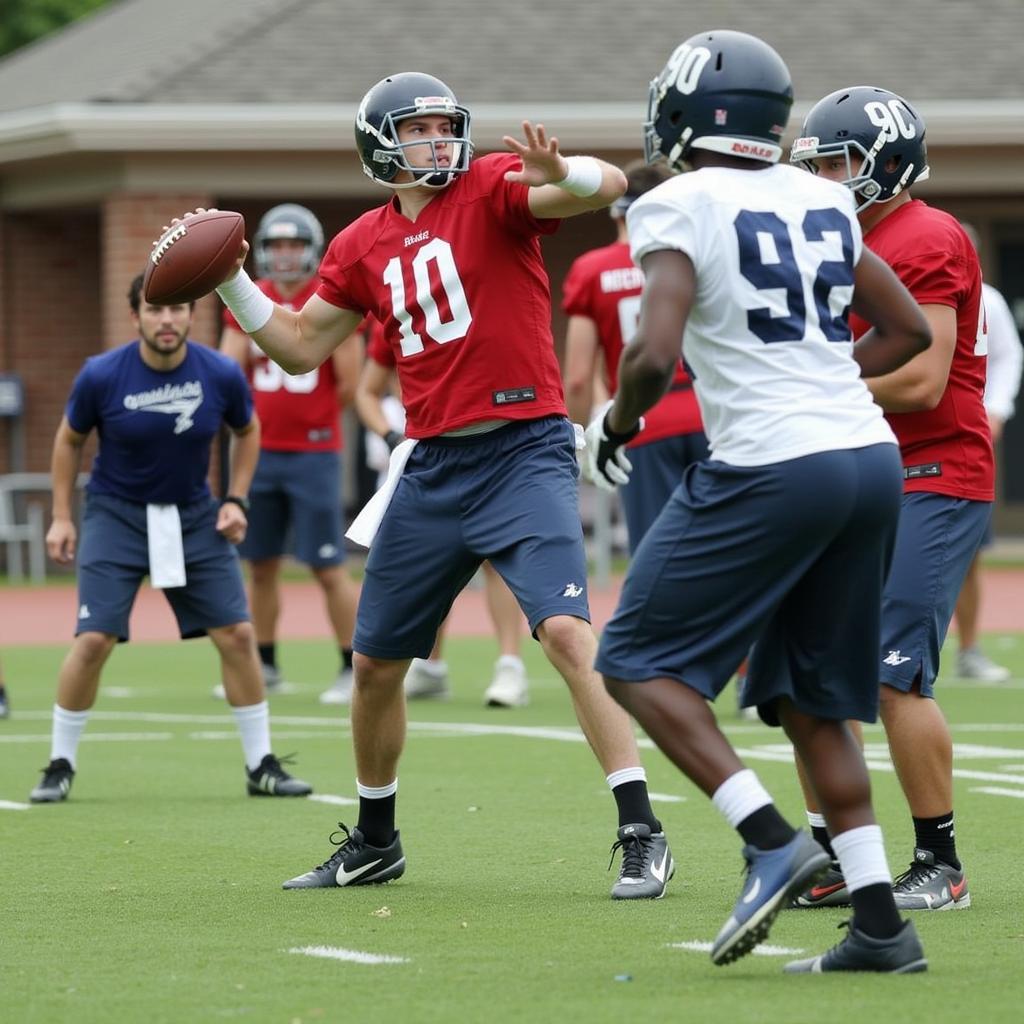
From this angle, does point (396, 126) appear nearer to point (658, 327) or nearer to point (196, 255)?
point (196, 255)

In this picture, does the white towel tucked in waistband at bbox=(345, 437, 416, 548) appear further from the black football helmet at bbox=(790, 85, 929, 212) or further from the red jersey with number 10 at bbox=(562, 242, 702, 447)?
the red jersey with number 10 at bbox=(562, 242, 702, 447)

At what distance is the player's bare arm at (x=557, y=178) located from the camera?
595cm

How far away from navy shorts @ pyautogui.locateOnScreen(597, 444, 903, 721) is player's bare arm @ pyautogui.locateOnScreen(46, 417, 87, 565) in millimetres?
4202

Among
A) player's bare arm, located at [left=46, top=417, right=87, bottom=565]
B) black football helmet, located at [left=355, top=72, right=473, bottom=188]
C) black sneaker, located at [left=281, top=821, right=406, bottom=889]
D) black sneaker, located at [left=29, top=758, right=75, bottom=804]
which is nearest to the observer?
black football helmet, located at [left=355, top=72, right=473, bottom=188]

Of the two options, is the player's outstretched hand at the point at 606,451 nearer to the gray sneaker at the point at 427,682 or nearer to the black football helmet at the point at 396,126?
the black football helmet at the point at 396,126

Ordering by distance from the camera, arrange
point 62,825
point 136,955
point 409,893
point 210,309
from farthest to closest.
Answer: point 210,309 < point 62,825 < point 409,893 < point 136,955

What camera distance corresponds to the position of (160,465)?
8758mm

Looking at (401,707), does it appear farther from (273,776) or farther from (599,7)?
(599,7)

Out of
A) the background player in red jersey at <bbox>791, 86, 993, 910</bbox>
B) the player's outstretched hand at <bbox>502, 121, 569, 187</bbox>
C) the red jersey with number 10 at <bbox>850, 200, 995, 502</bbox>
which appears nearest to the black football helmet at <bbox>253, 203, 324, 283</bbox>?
the player's outstretched hand at <bbox>502, 121, 569, 187</bbox>

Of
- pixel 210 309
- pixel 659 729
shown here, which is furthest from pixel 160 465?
pixel 210 309

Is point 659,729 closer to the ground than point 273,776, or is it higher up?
higher up

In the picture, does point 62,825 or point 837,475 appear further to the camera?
point 62,825

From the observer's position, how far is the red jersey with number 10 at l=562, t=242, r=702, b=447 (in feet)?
34.2

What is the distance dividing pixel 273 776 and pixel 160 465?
4.25 ft
